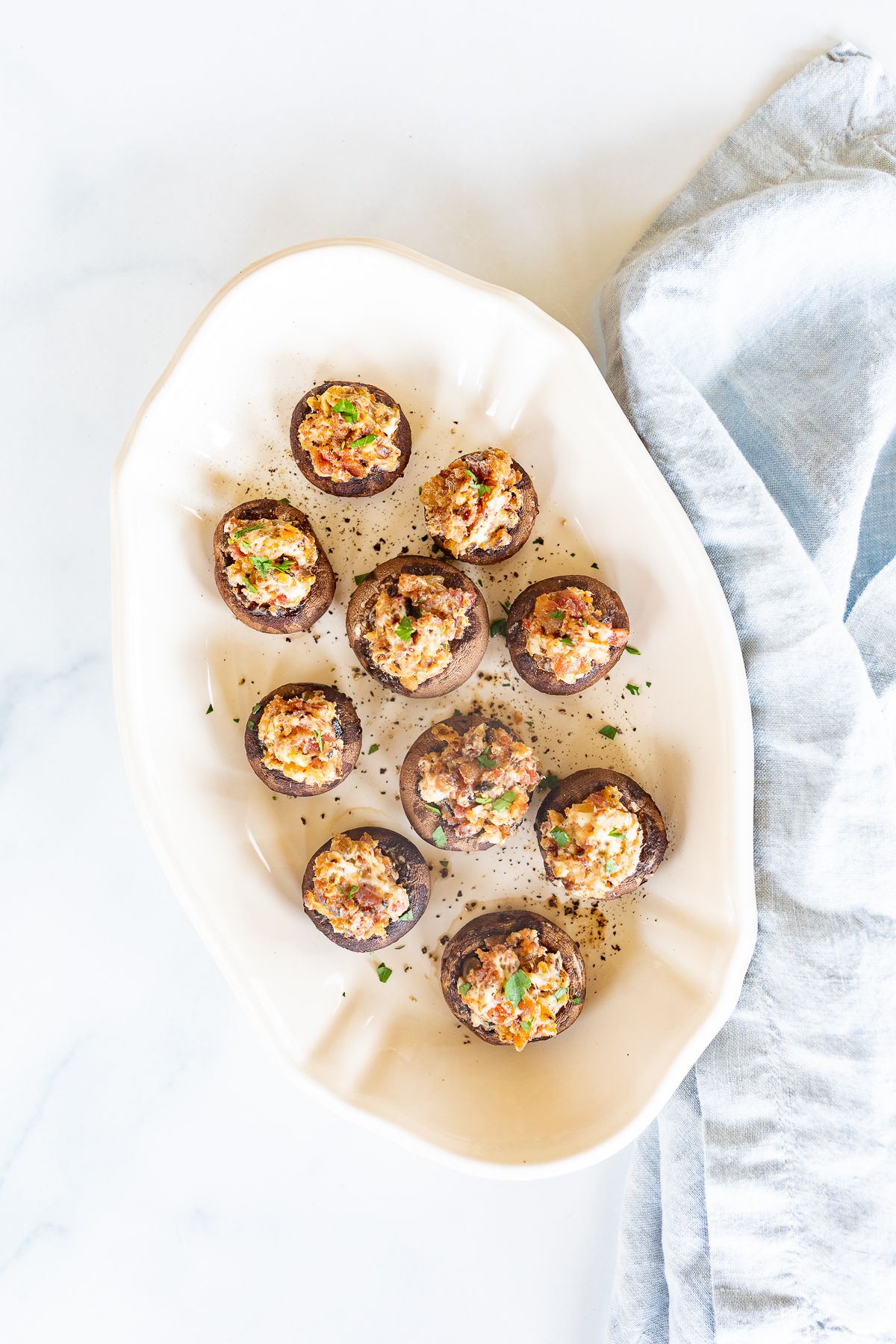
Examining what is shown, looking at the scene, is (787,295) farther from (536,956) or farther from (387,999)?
(387,999)

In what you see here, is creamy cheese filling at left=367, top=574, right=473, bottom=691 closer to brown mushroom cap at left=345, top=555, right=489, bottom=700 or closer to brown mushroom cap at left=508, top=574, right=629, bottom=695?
brown mushroom cap at left=345, top=555, right=489, bottom=700

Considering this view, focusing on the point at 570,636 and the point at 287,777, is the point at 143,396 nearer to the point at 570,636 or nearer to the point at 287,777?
the point at 287,777

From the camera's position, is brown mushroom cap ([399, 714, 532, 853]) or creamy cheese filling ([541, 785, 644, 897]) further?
brown mushroom cap ([399, 714, 532, 853])

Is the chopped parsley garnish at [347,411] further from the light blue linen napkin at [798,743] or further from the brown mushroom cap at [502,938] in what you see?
the brown mushroom cap at [502,938]

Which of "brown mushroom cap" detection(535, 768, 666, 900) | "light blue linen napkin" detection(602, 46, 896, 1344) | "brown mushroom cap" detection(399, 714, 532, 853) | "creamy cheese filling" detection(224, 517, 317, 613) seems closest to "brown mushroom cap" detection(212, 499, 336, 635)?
"creamy cheese filling" detection(224, 517, 317, 613)

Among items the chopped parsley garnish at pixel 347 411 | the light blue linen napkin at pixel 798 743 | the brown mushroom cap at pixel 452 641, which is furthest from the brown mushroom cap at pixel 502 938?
the chopped parsley garnish at pixel 347 411
